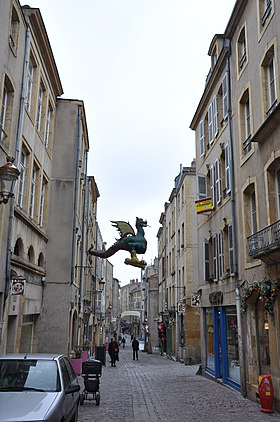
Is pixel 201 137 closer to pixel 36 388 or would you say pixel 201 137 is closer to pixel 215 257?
pixel 215 257

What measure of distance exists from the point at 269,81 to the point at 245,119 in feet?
8.08

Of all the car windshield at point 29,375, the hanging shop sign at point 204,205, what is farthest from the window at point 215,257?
the car windshield at point 29,375

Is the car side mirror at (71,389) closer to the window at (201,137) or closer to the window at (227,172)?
the window at (227,172)

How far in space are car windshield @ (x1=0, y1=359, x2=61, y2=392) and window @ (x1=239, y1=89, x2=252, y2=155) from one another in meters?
10.1

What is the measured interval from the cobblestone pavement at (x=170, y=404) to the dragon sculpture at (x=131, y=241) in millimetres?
3705

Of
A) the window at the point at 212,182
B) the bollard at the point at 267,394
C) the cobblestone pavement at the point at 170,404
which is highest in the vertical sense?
the window at the point at 212,182

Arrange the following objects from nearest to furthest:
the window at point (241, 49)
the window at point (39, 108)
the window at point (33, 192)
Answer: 1. the window at point (241, 49)
2. the window at point (33, 192)
3. the window at point (39, 108)

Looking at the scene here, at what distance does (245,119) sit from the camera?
15352 mm

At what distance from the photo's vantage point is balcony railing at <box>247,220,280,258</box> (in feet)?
34.7

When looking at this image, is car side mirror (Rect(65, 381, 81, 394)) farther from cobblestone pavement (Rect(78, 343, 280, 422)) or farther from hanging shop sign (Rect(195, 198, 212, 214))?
hanging shop sign (Rect(195, 198, 212, 214))

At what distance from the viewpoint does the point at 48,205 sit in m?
19.8

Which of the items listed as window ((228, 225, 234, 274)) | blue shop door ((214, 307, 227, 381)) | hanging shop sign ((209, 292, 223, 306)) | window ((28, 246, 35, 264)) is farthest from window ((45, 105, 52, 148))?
blue shop door ((214, 307, 227, 381))

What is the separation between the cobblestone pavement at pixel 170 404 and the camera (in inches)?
420

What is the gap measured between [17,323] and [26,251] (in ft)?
8.57
